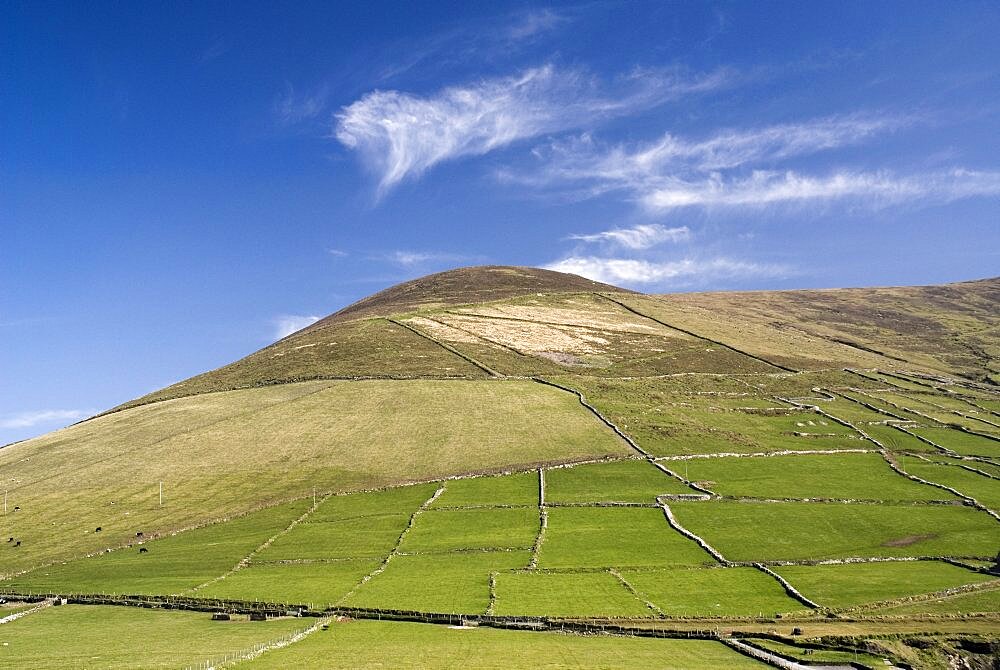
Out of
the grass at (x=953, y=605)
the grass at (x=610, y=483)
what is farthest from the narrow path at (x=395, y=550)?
the grass at (x=953, y=605)

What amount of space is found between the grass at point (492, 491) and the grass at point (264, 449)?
413 cm

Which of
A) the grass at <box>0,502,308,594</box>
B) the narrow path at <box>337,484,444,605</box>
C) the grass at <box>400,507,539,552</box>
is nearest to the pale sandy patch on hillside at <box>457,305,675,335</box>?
the narrow path at <box>337,484,444,605</box>

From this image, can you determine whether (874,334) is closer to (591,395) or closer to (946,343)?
(946,343)

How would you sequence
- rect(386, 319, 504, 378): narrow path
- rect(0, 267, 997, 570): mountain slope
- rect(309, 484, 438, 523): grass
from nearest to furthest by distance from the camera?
rect(309, 484, 438, 523): grass
rect(0, 267, 997, 570): mountain slope
rect(386, 319, 504, 378): narrow path

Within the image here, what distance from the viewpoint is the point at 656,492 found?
78.9 m

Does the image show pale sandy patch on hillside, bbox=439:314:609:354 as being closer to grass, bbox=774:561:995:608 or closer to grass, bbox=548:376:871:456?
grass, bbox=548:376:871:456

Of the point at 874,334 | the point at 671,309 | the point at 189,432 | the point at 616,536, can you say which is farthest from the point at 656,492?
the point at 874,334

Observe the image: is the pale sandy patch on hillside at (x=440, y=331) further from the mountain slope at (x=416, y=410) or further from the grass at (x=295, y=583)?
the grass at (x=295, y=583)

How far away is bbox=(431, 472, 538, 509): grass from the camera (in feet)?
254

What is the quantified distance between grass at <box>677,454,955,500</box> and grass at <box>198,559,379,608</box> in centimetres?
4185

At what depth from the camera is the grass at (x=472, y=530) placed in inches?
2584

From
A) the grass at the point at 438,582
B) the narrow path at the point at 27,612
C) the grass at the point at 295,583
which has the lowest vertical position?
the grass at the point at 438,582

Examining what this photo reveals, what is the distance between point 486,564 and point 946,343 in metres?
163

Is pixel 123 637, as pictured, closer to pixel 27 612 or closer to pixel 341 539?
pixel 27 612
